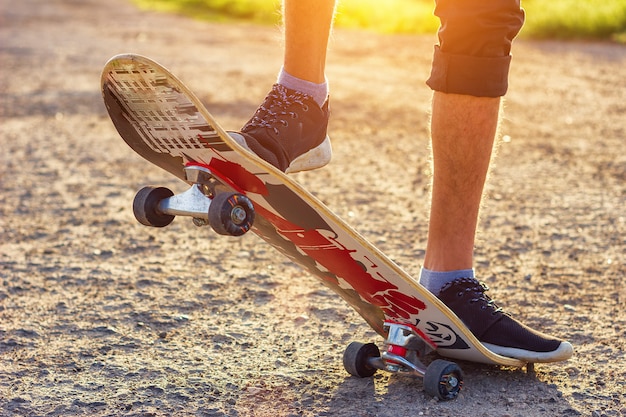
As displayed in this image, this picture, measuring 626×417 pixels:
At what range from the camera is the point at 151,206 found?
85.8 inches

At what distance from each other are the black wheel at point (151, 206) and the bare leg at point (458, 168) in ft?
2.41

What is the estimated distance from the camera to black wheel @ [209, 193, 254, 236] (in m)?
1.97

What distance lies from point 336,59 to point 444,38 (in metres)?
7.13

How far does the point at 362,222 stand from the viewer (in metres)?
3.98

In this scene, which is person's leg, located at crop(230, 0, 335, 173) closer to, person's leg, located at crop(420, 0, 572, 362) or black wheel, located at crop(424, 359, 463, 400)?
person's leg, located at crop(420, 0, 572, 362)

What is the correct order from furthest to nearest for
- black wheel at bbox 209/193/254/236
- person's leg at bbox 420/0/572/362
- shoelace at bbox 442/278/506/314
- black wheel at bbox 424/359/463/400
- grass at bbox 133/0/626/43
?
grass at bbox 133/0/626/43, shoelace at bbox 442/278/506/314, person's leg at bbox 420/0/572/362, black wheel at bbox 424/359/463/400, black wheel at bbox 209/193/254/236

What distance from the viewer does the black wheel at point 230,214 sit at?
1968 millimetres

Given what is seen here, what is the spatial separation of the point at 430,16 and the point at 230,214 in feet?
38.0

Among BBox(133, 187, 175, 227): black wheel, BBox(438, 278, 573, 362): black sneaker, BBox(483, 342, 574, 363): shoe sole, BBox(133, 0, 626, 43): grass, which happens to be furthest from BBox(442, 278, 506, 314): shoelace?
BBox(133, 0, 626, 43): grass

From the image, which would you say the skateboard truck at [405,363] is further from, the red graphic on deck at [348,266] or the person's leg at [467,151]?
the person's leg at [467,151]

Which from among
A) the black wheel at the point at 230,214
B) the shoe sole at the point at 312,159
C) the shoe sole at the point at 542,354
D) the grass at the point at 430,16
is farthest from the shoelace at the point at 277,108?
the grass at the point at 430,16

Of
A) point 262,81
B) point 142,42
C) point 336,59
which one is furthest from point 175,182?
point 142,42

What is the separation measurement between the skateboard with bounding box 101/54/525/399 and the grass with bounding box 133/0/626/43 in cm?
621

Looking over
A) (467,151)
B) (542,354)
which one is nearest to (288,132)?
(467,151)
